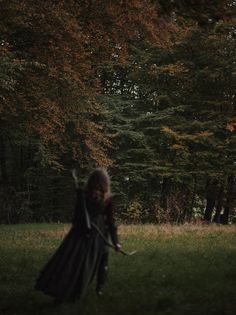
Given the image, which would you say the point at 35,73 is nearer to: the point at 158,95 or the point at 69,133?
the point at 69,133

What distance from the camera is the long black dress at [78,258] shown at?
25.1 feet

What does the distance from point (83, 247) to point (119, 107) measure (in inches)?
787

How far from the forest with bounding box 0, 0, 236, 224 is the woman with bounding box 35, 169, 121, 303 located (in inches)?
334

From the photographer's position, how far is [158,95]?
94.1 feet

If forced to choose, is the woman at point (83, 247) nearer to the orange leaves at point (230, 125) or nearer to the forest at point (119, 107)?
the forest at point (119, 107)

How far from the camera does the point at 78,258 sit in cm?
774

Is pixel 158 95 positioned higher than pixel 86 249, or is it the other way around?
pixel 158 95

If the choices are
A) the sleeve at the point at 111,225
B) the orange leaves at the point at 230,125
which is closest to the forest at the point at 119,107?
the orange leaves at the point at 230,125

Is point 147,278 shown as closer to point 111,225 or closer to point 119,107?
point 111,225

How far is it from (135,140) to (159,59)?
4.40 metres

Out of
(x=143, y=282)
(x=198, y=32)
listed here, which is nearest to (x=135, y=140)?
(x=198, y=32)

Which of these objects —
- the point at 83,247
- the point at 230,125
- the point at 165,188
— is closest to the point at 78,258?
the point at 83,247

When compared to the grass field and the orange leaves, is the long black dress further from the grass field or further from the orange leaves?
the orange leaves

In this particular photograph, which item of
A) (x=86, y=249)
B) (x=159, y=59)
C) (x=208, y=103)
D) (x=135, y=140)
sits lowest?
(x=86, y=249)
